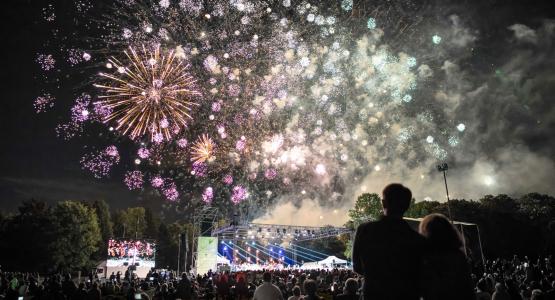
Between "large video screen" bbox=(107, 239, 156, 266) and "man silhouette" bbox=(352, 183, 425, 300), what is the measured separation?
136 ft

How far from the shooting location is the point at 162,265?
6756cm

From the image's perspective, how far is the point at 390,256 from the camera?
2.87 m

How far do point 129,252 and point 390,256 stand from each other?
42.8 meters

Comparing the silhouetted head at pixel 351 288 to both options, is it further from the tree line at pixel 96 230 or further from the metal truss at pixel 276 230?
the tree line at pixel 96 230

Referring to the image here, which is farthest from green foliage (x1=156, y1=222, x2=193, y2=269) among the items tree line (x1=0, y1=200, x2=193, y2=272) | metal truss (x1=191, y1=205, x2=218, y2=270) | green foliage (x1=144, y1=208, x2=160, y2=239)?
metal truss (x1=191, y1=205, x2=218, y2=270)

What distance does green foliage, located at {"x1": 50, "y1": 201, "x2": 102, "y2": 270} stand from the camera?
44500 millimetres

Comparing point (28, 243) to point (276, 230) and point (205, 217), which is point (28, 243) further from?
point (276, 230)

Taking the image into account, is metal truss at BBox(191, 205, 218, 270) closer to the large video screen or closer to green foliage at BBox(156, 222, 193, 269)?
the large video screen

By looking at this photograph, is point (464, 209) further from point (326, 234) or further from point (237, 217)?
point (237, 217)

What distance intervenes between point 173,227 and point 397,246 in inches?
2977

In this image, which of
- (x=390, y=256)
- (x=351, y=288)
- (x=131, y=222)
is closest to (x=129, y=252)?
(x=131, y=222)

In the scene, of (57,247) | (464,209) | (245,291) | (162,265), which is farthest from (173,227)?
(245,291)

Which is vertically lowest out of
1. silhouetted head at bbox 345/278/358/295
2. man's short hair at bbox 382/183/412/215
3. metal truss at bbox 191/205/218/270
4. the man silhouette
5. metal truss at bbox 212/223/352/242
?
silhouetted head at bbox 345/278/358/295

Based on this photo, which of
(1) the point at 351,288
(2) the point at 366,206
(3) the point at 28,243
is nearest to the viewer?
(1) the point at 351,288
